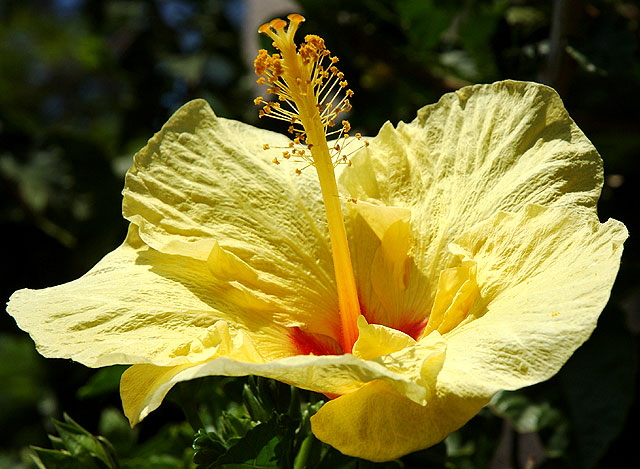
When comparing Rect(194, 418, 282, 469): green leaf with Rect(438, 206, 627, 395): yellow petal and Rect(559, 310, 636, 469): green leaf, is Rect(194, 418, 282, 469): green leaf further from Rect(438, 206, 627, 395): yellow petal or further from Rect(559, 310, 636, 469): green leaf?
Rect(559, 310, 636, 469): green leaf

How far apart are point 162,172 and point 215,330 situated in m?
0.33

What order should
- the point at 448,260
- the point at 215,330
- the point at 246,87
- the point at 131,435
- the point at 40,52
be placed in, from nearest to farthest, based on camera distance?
the point at 215,330 < the point at 448,260 < the point at 131,435 < the point at 246,87 < the point at 40,52

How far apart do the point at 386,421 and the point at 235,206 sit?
449 mm

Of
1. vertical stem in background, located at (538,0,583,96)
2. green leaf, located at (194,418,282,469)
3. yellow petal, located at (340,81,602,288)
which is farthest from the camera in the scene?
vertical stem in background, located at (538,0,583,96)

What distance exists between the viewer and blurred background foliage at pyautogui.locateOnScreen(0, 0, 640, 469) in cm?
137

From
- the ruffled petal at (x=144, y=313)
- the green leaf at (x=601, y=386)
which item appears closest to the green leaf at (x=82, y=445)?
the ruffled petal at (x=144, y=313)

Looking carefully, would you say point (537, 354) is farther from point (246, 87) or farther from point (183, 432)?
point (246, 87)

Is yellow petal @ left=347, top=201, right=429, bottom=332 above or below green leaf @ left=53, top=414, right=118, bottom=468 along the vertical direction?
above

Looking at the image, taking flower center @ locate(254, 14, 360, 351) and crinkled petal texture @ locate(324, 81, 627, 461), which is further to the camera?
flower center @ locate(254, 14, 360, 351)

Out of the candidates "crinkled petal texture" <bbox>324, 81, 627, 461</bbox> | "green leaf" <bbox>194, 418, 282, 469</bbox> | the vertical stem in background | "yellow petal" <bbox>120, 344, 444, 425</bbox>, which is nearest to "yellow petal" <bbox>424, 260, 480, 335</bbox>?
"crinkled petal texture" <bbox>324, 81, 627, 461</bbox>

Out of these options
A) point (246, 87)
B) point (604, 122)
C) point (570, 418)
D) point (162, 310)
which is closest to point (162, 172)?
point (162, 310)

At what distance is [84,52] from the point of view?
304 centimetres

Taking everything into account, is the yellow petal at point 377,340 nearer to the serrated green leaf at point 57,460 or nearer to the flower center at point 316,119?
the flower center at point 316,119

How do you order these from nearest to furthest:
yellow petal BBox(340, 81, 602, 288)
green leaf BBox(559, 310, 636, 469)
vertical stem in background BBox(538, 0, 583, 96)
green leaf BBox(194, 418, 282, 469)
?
green leaf BBox(194, 418, 282, 469)
yellow petal BBox(340, 81, 602, 288)
green leaf BBox(559, 310, 636, 469)
vertical stem in background BBox(538, 0, 583, 96)
